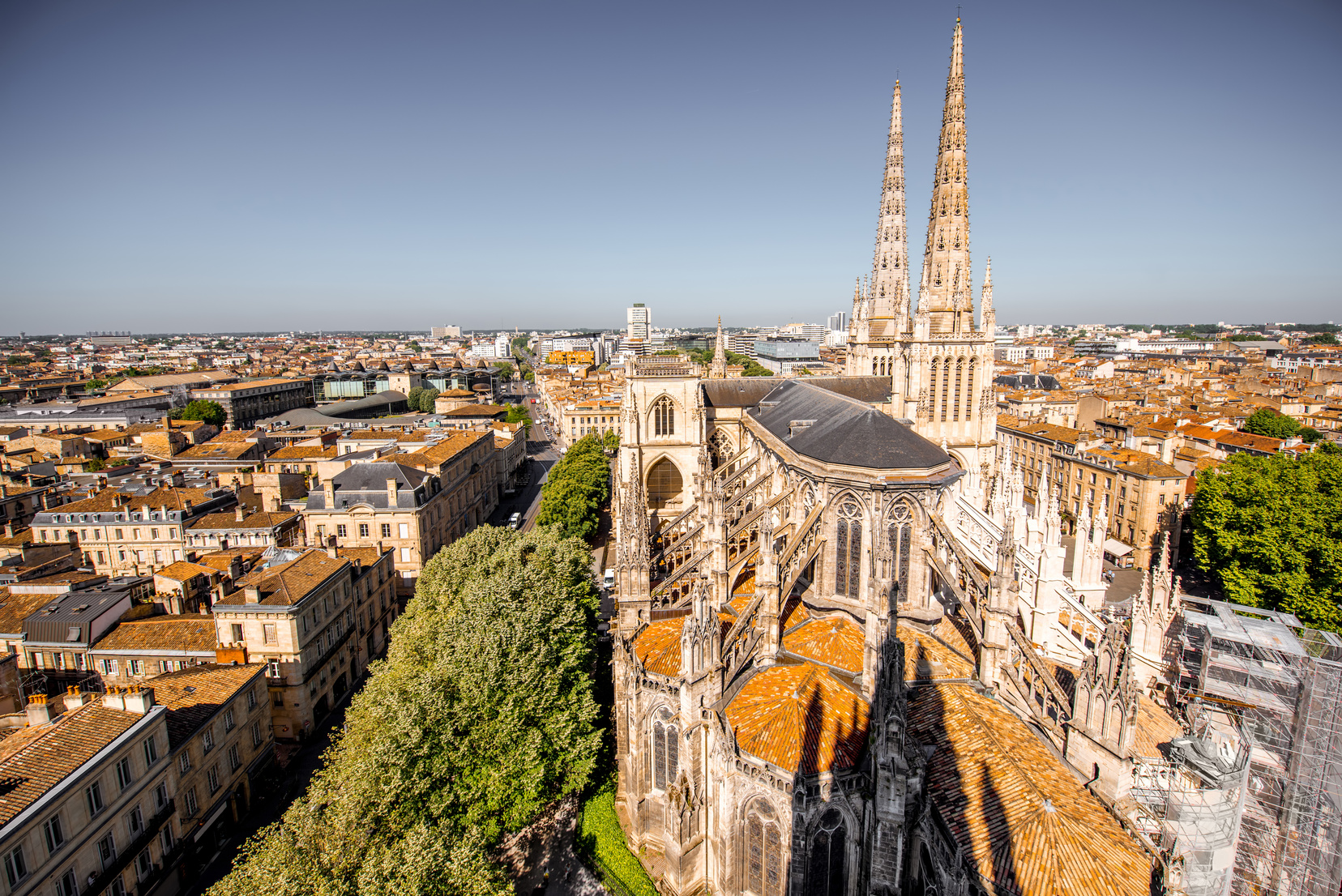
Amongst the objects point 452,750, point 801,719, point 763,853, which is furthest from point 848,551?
point 452,750

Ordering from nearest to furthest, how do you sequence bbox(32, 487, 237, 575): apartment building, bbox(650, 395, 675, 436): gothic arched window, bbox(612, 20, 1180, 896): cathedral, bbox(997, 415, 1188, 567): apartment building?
bbox(612, 20, 1180, 896): cathedral < bbox(32, 487, 237, 575): apartment building < bbox(650, 395, 675, 436): gothic arched window < bbox(997, 415, 1188, 567): apartment building

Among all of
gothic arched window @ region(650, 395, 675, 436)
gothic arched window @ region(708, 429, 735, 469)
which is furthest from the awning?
gothic arched window @ region(650, 395, 675, 436)

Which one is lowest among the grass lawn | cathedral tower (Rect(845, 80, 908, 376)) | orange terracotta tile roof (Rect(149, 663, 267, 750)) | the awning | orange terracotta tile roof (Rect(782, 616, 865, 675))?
the grass lawn

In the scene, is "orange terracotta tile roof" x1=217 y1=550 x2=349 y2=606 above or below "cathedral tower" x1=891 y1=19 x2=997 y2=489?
below

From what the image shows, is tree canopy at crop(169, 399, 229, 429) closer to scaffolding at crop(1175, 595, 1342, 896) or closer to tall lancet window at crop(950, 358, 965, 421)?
tall lancet window at crop(950, 358, 965, 421)

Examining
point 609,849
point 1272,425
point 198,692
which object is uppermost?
point 1272,425

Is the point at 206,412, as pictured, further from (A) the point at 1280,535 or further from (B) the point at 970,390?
(A) the point at 1280,535

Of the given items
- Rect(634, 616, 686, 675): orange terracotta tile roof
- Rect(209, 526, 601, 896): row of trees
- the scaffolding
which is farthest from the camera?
Rect(634, 616, 686, 675): orange terracotta tile roof
